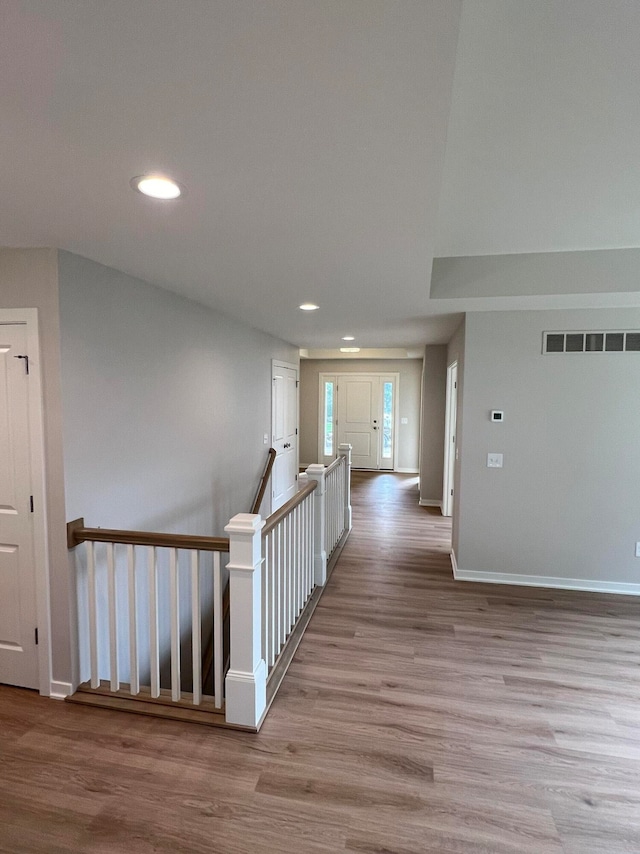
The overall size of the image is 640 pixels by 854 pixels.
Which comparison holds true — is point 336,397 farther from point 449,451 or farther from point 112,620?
point 112,620

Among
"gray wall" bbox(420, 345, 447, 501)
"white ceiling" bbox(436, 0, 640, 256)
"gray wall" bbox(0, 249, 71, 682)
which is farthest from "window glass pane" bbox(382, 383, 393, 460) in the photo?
"gray wall" bbox(0, 249, 71, 682)

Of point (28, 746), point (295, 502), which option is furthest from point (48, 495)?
point (295, 502)

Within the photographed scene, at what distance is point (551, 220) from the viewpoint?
2.46m

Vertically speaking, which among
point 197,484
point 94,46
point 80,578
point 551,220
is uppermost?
point 551,220

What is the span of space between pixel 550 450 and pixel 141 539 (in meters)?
3.19

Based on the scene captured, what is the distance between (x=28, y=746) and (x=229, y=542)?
4.10 ft

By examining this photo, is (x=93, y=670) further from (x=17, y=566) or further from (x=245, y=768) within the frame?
(x=245, y=768)

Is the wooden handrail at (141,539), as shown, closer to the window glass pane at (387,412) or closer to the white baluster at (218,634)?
the white baluster at (218,634)

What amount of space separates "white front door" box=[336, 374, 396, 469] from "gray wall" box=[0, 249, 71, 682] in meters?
7.27

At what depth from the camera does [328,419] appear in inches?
376

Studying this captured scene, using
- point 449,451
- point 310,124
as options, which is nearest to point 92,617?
point 310,124

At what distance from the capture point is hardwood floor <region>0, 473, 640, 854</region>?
1606 millimetres

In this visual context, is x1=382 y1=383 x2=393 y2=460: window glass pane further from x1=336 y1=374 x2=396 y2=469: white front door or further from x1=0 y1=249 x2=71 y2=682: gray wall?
x1=0 y1=249 x2=71 y2=682: gray wall

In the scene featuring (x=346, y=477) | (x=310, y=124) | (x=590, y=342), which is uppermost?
(x=310, y=124)
